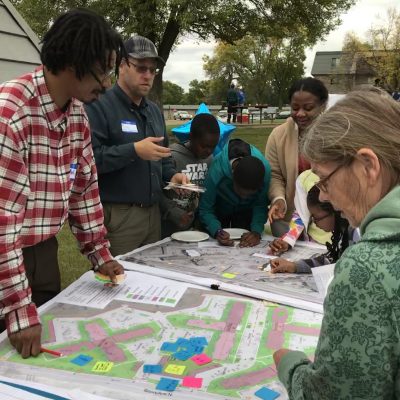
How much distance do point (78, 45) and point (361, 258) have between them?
0.98 m

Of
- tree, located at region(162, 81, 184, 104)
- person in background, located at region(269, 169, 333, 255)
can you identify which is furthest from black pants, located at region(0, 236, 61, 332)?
tree, located at region(162, 81, 184, 104)

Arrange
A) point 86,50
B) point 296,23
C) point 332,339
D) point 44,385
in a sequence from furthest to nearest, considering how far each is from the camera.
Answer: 1. point 296,23
2. point 86,50
3. point 44,385
4. point 332,339

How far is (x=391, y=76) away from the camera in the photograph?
24359 mm

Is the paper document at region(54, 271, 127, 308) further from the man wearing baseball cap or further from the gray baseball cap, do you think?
the gray baseball cap

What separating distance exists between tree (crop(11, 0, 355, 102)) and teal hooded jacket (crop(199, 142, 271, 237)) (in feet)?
27.1

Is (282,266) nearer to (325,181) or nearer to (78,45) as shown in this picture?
(325,181)

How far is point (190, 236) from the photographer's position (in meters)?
2.38

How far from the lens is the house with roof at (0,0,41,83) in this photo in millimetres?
4055

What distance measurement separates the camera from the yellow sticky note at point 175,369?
1.14m

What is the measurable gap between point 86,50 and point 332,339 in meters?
1.01

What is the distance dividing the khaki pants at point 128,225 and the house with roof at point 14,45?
2483 mm

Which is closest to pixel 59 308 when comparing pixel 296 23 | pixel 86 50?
pixel 86 50

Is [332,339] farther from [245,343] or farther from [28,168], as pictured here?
[28,168]

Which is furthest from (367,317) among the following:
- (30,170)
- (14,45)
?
(14,45)
